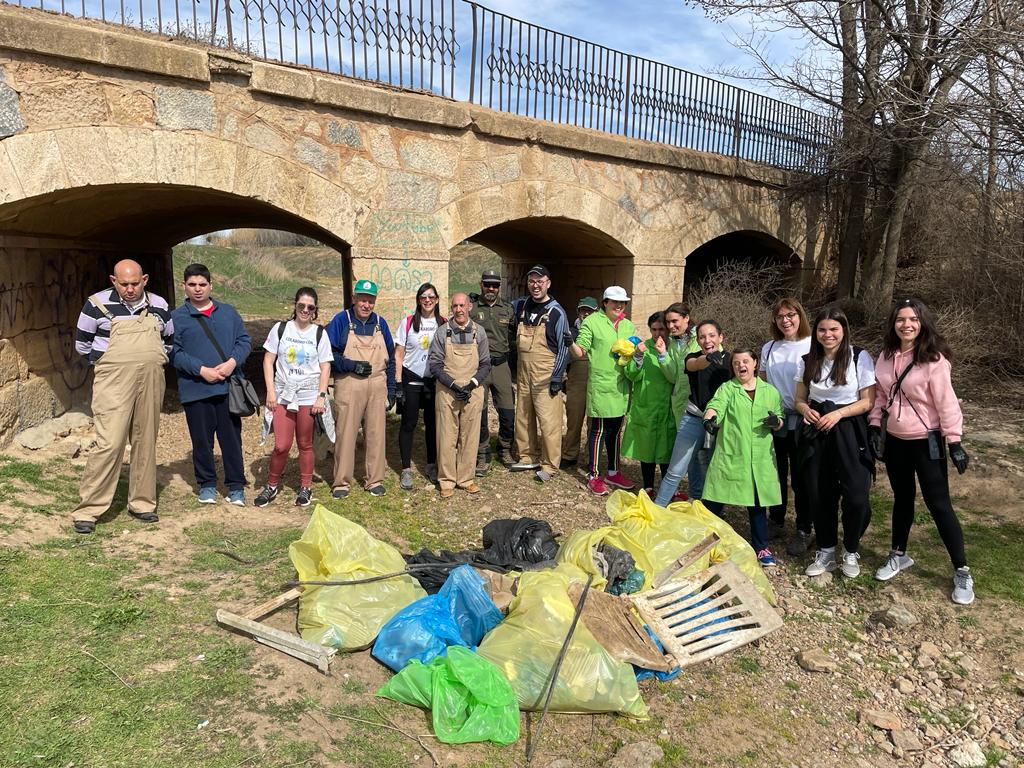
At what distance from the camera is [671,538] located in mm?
4031

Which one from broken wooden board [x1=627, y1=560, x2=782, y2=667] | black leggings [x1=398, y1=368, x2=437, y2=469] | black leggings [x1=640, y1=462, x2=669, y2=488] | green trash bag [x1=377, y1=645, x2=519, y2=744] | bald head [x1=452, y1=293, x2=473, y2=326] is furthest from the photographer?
black leggings [x1=398, y1=368, x2=437, y2=469]

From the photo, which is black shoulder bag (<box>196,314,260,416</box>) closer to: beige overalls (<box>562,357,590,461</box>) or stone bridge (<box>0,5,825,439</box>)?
stone bridge (<box>0,5,825,439</box>)

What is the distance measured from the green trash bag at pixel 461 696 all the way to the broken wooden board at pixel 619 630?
59cm

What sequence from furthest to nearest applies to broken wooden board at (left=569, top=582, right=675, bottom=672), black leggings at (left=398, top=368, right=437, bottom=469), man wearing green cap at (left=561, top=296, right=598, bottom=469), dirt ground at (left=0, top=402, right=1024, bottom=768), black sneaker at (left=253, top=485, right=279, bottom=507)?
man wearing green cap at (left=561, top=296, right=598, bottom=469) → black leggings at (left=398, top=368, right=437, bottom=469) → black sneaker at (left=253, top=485, right=279, bottom=507) → broken wooden board at (left=569, top=582, right=675, bottom=672) → dirt ground at (left=0, top=402, right=1024, bottom=768)

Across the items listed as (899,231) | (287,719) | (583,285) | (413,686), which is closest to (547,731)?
(413,686)

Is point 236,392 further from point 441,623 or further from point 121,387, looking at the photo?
point 441,623

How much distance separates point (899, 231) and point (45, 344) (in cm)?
1046

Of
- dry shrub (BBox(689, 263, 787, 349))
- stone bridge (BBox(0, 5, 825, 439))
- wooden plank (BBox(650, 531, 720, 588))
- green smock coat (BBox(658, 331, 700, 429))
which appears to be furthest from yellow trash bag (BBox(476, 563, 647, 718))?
dry shrub (BBox(689, 263, 787, 349))

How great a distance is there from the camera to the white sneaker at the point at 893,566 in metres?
4.23

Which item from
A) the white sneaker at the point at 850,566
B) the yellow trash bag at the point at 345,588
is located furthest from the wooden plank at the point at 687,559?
the yellow trash bag at the point at 345,588

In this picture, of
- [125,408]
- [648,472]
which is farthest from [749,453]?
[125,408]

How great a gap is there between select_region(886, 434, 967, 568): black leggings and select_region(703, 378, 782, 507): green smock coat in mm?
670

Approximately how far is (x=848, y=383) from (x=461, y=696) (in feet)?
9.37

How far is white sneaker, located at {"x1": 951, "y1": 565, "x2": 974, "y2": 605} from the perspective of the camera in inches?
156
